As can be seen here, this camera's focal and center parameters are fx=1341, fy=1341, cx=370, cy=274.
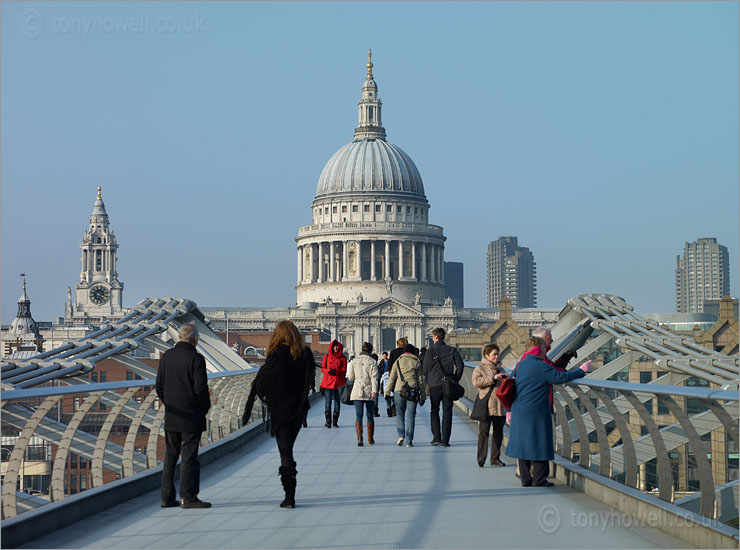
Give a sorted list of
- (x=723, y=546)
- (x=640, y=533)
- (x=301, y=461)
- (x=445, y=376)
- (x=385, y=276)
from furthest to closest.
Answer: (x=385, y=276) < (x=445, y=376) < (x=301, y=461) < (x=640, y=533) < (x=723, y=546)

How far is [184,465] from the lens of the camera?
12258mm

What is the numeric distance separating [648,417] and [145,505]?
480 cm

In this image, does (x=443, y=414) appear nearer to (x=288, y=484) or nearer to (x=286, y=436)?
(x=286, y=436)

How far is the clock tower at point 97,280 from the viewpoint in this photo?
171125 millimetres

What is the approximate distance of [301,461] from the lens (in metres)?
17.5

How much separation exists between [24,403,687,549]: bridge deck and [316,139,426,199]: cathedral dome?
154167mm

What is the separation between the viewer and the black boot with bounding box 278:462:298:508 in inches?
481

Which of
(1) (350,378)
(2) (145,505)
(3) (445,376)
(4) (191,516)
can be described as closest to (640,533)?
(4) (191,516)

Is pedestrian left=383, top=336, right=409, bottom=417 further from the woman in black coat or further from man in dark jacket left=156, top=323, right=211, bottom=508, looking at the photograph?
man in dark jacket left=156, top=323, right=211, bottom=508

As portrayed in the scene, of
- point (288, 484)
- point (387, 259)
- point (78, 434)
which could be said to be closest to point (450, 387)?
point (288, 484)

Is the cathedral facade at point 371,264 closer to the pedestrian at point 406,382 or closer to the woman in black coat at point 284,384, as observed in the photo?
the pedestrian at point 406,382

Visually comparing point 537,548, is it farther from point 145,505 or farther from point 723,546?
point 145,505

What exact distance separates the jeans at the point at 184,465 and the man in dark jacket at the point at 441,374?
775 cm

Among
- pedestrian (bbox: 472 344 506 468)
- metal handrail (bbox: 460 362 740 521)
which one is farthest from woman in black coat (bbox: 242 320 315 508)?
pedestrian (bbox: 472 344 506 468)
